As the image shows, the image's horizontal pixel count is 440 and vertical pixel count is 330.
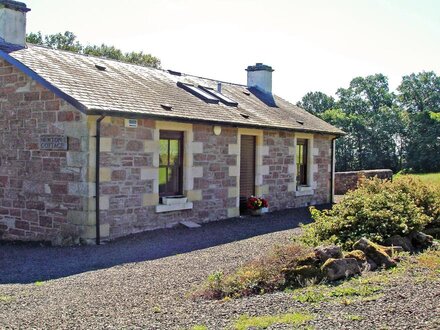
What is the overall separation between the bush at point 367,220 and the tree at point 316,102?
124ft

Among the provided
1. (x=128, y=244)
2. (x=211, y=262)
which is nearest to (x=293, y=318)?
(x=211, y=262)

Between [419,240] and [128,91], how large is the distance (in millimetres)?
7224

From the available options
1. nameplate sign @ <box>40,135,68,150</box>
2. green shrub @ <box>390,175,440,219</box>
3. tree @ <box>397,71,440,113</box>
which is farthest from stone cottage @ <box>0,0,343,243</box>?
tree @ <box>397,71,440,113</box>

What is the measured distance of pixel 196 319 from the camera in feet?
17.6

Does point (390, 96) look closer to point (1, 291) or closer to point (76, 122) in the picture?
point (76, 122)

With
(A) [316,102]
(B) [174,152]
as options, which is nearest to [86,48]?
(A) [316,102]

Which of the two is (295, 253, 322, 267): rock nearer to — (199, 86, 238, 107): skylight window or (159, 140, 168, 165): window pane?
(159, 140, 168, 165): window pane

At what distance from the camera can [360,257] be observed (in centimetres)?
748

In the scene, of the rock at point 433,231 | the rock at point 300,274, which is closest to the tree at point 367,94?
the rock at point 433,231

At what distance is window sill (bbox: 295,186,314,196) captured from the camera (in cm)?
1756

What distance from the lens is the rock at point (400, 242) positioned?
8.71 m

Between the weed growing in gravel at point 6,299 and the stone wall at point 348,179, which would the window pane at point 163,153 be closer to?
the weed growing in gravel at point 6,299

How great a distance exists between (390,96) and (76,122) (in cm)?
3981

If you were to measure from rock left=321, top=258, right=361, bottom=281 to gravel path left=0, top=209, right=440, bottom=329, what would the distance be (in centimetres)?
84
